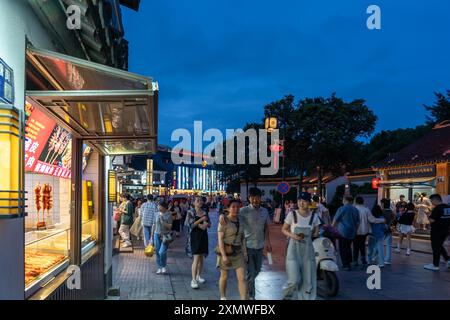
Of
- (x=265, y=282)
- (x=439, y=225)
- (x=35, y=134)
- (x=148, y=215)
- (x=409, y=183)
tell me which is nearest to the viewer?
(x=35, y=134)

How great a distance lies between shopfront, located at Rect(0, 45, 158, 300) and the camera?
3.59 m

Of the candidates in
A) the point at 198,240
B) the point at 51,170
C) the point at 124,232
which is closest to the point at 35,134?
the point at 51,170

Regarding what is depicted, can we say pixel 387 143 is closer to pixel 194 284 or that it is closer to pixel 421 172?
pixel 421 172

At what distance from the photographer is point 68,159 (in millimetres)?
8398

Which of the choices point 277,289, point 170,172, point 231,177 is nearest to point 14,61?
point 277,289

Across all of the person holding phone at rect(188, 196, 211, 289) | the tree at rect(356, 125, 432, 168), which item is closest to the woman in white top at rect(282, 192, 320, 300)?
the person holding phone at rect(188, 196, 211, 289)

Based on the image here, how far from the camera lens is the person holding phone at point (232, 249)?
21.8 feet

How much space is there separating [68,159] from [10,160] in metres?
5.55

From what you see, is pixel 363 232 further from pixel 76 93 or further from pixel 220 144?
pixel 220 144

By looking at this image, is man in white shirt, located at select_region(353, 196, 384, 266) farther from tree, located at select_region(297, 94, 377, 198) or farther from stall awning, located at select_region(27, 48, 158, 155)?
tree, located at select_region(297, 94, 377, 198)

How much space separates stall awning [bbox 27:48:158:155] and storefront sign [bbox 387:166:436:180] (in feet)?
61.2

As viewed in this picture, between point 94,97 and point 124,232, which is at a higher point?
point 94,97

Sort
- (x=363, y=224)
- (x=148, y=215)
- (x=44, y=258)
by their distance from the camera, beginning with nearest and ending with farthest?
1. (x=44, y=258)
2. (x=363, y=224)
3. (x=148, y=215)

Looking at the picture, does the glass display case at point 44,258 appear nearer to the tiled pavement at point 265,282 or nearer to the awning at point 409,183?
the tiled pavement at point 265,282
